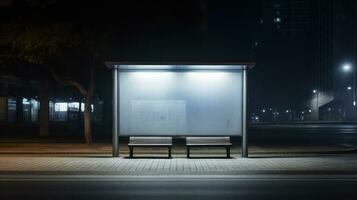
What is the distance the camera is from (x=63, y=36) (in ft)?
84.6

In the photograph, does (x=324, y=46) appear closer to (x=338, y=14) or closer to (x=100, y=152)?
(x=338, y=14)

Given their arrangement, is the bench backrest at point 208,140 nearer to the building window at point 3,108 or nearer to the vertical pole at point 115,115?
the vertical pole at point 115,115

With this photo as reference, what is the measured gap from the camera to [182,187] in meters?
14.2

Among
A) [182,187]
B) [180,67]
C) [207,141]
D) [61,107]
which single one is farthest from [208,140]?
[61,107]

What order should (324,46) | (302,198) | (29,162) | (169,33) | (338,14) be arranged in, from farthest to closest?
(324,46) < (338,14) < (169,33) < (29,162) < (302,198)

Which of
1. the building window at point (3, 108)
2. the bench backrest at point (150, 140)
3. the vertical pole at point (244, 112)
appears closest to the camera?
the vertical pole at point (244, 112)

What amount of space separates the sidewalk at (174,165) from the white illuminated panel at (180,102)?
143 cm

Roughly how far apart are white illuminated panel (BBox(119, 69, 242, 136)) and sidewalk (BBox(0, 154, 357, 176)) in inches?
56.2

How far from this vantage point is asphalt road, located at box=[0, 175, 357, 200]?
1273cm

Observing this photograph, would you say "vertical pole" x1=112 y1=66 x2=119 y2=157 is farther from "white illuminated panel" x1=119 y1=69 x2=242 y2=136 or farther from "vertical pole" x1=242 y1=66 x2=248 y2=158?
"vertical pole" x1=242 y1=66 x2=248 y2=158

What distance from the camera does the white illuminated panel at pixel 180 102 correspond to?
22359 millimetres

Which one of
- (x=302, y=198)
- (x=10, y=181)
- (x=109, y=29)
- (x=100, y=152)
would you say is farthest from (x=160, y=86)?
(x=302, y=198)

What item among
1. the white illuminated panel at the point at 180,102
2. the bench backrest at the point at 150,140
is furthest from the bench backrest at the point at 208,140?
the bench backrest at the point at 150,140

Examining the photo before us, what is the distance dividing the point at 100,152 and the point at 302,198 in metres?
13.2
